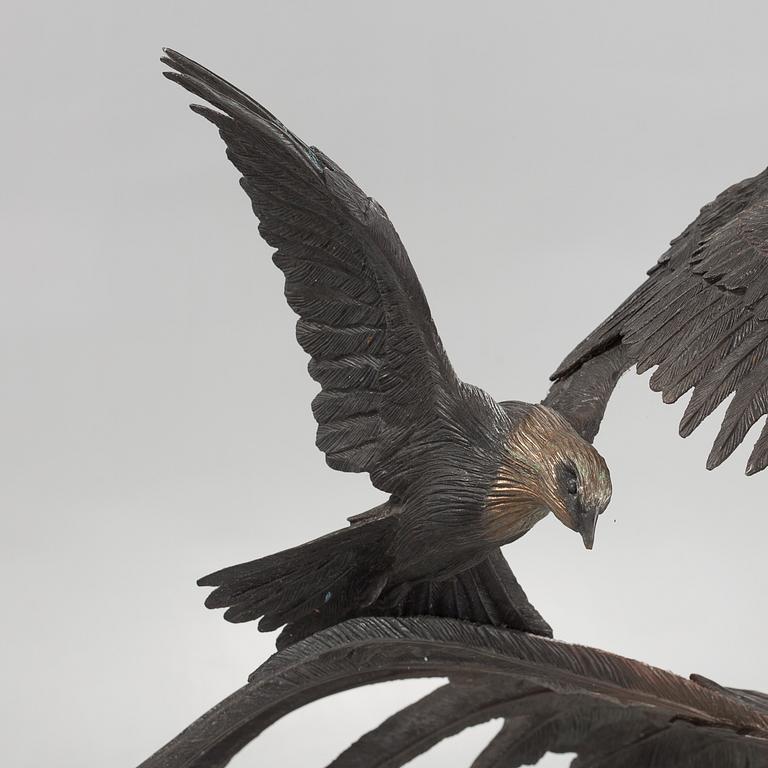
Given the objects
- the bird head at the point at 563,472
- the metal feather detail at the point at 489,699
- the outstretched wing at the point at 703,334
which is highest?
the outstretched wing at the point at 703,334

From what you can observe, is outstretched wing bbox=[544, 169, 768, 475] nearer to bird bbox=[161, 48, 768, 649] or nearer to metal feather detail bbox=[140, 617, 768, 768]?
bird bbox=[161, 48, 768, 649]

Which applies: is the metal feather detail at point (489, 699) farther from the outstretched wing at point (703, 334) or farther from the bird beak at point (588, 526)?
the outstretched wing at point (703, 334)

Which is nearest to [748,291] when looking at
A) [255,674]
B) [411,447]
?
[411,447]

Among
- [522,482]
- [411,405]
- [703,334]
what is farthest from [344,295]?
[703,334]

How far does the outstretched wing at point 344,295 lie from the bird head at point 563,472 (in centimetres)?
9

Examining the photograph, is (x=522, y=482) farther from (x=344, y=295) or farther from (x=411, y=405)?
(x=344, y=295)

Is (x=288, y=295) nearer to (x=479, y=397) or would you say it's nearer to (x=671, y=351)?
(x=479, y=397)

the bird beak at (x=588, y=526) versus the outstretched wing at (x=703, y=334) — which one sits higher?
the outstretched wing at (x=703, y=334)

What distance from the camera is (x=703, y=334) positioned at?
1798 mm

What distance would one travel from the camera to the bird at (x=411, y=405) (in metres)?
1.68

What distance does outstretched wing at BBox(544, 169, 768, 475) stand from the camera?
1.71 m

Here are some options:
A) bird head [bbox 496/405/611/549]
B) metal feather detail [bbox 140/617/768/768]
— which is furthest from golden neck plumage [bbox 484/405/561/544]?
metal feather detail [bbox 140/617/768/768]

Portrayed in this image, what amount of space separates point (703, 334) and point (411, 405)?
0.33 m

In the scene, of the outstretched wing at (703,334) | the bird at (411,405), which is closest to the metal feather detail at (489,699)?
the bird at (411,405)
